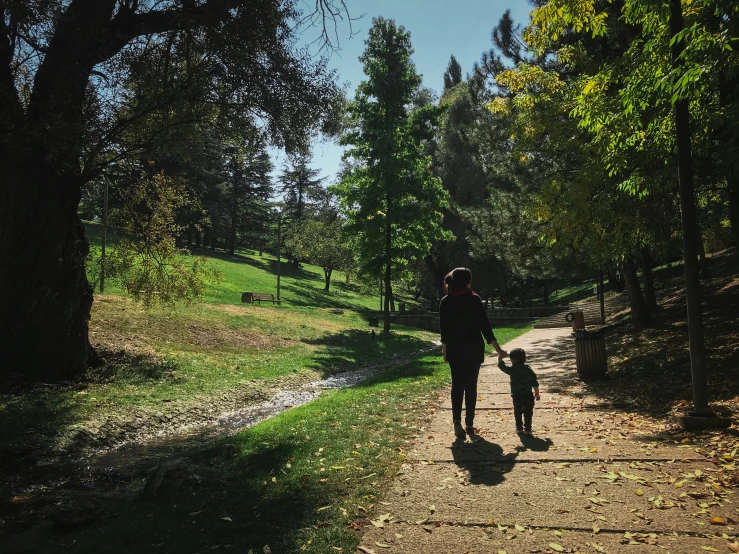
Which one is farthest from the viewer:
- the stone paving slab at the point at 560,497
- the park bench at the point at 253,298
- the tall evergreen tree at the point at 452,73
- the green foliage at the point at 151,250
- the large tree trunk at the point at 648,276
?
the tall evergreen tree at the point at 452,73

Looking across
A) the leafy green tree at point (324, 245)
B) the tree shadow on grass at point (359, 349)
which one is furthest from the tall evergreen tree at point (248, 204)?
the tree shadow on grass at point (359, 349)

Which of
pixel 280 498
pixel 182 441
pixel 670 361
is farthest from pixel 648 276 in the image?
pixel 280 498

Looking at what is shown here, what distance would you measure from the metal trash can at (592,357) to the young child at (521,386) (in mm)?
3875

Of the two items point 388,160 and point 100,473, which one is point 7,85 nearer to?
point 100,473

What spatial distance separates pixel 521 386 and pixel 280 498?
10.1 feet

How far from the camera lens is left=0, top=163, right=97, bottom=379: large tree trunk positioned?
31.9ft

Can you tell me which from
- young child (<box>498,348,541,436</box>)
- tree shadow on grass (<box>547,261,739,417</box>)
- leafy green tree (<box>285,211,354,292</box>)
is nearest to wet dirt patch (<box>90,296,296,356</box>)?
young child (<box>498,348,541,436</box>)

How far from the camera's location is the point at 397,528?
3.73 metres

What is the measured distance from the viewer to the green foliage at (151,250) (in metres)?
13.4

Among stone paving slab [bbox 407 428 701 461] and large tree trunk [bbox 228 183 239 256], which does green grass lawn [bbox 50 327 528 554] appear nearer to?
stone paving slab [bbox 407 428 701 461]

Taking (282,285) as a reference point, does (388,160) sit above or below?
above

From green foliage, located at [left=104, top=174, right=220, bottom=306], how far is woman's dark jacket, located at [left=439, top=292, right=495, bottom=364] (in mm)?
9892

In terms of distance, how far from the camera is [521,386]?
5.95 m

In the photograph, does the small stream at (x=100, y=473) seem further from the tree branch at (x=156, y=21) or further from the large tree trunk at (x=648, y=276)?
the large tree trunk at (x=648, y=276)
